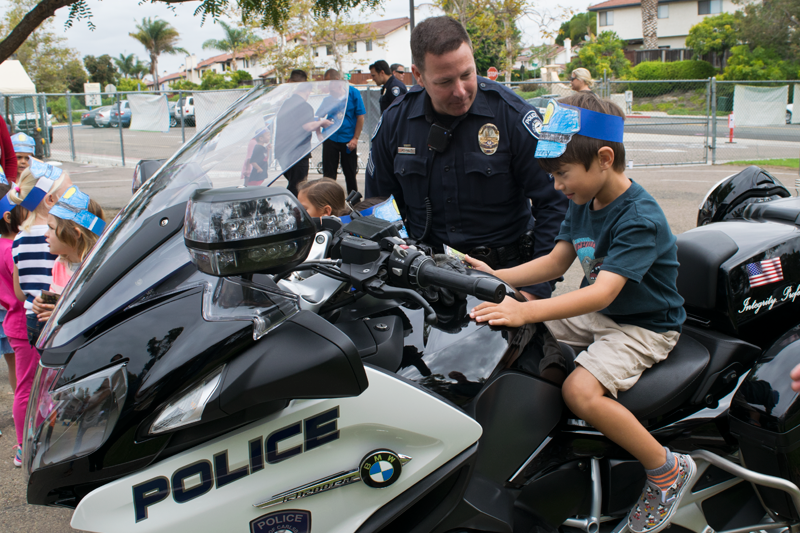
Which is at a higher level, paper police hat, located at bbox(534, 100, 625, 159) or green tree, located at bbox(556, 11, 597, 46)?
green tree, located at bbox(556, 11, 597, 46)

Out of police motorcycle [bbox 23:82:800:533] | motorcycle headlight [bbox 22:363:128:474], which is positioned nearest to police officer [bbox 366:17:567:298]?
police motorcycle [bbox 23:82:800:533]

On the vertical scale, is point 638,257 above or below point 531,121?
below

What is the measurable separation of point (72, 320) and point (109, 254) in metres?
0.18

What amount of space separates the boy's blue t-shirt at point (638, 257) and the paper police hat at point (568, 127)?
22 centimetres

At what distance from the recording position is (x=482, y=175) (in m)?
2.83

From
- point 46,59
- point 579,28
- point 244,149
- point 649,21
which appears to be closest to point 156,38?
Result: point 46,59

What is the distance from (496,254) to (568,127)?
1.16 meters

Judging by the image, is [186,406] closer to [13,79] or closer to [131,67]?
[13,79]

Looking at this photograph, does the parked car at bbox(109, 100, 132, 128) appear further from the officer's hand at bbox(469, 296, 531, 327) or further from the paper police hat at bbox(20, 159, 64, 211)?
the officer's hand at bbox(469, 296, 531, 327)

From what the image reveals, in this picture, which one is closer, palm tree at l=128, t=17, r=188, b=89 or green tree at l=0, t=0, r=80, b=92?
green tree at l=0, t=0, r=80, b=92

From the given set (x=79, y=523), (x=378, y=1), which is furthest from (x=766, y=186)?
(x=378, y=1)

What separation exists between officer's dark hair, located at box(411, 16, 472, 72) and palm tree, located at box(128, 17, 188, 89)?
85.0 meters

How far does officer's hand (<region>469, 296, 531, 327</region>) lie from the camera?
1.61m

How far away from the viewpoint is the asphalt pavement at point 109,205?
2.75m
